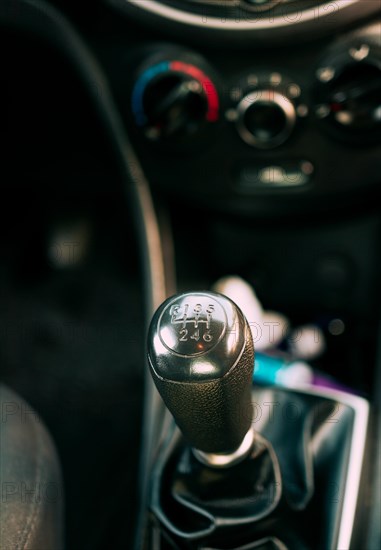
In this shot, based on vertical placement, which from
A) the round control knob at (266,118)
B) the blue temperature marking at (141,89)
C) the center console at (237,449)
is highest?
the blue temperature marking at (141,89)

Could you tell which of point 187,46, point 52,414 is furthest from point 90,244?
point 187,46

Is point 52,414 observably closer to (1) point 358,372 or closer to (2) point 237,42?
(1) point 358,372

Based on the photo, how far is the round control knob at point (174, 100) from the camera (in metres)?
0.79

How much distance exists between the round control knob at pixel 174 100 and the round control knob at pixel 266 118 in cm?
4

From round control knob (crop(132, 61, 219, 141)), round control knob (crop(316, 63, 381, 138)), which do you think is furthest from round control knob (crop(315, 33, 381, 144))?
round control knob (crop(132, 61, 219, 141))

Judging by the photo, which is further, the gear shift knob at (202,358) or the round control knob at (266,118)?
the round control knob at (266,118)

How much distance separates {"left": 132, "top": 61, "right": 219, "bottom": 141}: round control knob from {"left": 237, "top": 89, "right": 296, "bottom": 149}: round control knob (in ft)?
0.13

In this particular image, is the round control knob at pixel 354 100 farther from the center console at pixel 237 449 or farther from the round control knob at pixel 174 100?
the center console at pixel 237 449

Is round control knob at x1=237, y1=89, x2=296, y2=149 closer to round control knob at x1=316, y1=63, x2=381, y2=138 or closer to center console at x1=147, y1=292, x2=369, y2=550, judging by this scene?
round control knob at x1=316, y1=63, x2=381, y2=138

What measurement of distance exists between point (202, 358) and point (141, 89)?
1.56ft

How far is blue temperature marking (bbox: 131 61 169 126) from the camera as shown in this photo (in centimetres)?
79

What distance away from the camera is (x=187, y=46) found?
0.78 meters

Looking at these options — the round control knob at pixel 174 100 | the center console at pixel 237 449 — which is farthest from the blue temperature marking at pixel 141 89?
the center console at pixel 237 449

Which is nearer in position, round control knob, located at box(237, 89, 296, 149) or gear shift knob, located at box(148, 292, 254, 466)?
gear shift knob, located at box(148, 292, 254, 466)
